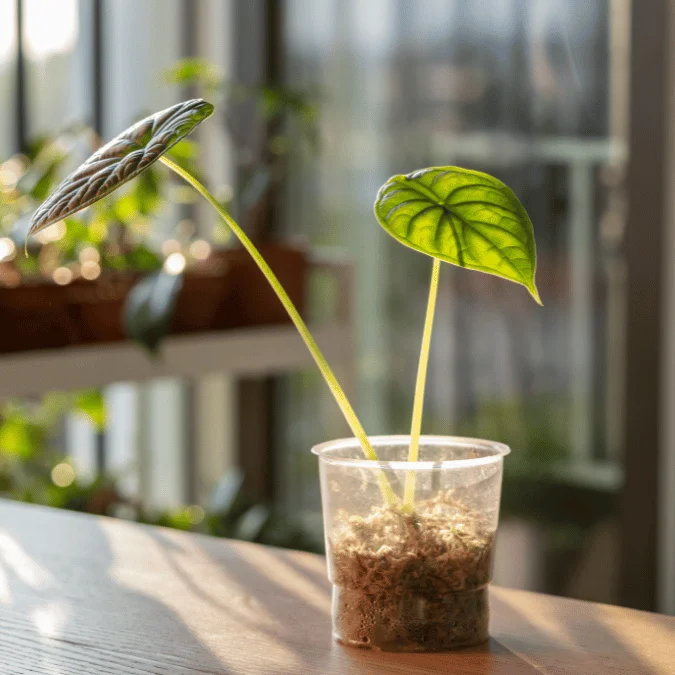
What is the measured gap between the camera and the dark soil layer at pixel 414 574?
63 centimetres

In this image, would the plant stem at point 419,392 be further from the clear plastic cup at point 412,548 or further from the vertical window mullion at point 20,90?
the vertical window mullion at point 20,90

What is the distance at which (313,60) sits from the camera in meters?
2.71

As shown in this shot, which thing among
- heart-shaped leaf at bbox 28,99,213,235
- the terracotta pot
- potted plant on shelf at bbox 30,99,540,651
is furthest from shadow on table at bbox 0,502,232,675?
the terracotta pot

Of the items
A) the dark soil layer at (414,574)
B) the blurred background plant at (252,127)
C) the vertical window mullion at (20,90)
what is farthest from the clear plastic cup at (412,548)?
the vertical window mullion at (20,90)

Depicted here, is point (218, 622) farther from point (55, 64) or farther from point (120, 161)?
point (55, 64)

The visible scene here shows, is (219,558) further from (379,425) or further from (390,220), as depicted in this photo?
(379,425)

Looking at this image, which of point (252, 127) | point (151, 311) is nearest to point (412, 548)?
point (151, 311)

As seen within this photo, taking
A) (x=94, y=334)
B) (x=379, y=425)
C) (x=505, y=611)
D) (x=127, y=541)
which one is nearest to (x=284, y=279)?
(x=94, y=334)

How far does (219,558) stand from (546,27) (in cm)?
176

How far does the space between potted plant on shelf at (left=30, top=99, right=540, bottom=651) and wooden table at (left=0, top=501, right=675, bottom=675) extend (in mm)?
26

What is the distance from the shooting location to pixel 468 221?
62 centimetres

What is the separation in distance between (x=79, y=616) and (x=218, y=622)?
101 mm

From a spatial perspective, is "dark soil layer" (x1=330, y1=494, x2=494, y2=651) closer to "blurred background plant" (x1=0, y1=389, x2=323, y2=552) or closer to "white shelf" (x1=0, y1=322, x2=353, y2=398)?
"white shelf" (x1=0, y1=322, x2=353, y2=398)

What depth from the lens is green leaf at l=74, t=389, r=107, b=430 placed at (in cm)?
224
